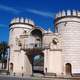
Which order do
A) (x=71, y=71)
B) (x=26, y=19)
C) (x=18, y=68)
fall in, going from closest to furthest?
(x=71, y=71), (x=18, y=68), (x=26, y=19)

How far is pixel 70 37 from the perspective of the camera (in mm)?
37219

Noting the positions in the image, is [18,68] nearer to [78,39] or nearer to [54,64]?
[54,64]

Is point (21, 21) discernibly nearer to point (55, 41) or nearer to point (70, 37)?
point (55, 41)

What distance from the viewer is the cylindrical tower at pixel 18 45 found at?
39750mm

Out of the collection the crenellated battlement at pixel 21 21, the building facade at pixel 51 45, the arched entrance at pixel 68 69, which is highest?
the crenellated battlement at pixel 21 21

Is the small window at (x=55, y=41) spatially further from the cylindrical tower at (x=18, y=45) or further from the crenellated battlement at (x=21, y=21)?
the crenellated battlement at (x=21, y=21)

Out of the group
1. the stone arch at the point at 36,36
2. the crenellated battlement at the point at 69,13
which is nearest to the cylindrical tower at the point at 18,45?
the stone arch at the point at 36,36

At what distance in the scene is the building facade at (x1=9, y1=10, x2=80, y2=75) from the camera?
36.8m

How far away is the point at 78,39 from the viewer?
3712cm

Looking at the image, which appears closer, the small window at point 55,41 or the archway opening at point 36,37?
the small window at point 55,41

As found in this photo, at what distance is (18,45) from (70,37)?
1010 centimetres

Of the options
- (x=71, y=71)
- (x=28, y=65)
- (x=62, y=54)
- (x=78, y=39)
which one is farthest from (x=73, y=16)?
(x=28, y=65)

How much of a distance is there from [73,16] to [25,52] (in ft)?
35.9

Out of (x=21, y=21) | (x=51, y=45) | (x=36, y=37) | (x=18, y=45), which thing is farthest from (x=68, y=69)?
(x=21, y=21)
